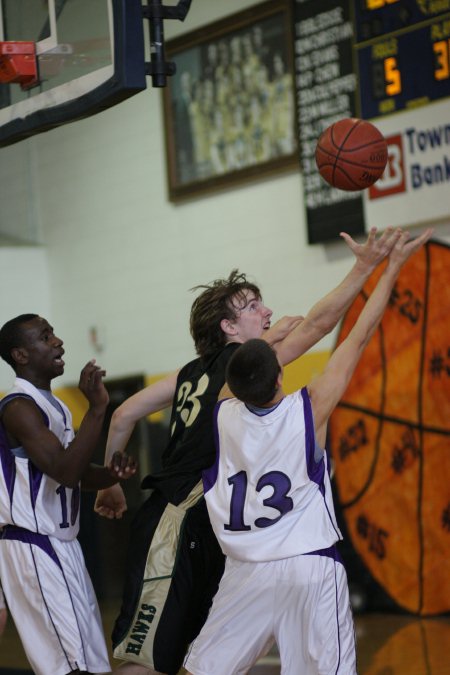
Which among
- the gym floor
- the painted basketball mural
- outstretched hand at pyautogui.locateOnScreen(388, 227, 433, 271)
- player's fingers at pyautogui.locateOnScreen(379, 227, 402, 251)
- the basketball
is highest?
the basketball

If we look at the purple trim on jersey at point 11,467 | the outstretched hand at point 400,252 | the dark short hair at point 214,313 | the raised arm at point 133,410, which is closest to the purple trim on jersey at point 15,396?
the purple trim on jersey at point 11,467

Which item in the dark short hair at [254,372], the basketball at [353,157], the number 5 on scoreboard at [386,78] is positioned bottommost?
the dark short hair at [254,372]

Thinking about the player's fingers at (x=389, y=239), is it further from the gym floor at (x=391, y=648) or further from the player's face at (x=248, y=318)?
the gym floor at (x=391, y=648)

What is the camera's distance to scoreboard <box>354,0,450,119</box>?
6.69 metres

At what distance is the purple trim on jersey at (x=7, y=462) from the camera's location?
13.3 feet

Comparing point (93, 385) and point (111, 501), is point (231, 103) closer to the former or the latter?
point (111, 501)

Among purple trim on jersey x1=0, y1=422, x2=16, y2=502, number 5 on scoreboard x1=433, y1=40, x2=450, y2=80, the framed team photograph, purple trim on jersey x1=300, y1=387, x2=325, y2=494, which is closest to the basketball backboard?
purple trim on jersey x1=0, y1=422, x2=16, y2=502

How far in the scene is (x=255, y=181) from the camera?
8.16 m

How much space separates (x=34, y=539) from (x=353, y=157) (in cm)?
202

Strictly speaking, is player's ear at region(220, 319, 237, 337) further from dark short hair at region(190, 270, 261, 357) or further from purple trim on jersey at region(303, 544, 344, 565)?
purple trim on jersey at region(303, 544, 344, 565)

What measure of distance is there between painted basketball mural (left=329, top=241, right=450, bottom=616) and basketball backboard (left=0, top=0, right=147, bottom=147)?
3.15 meters

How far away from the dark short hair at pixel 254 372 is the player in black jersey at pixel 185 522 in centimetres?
57

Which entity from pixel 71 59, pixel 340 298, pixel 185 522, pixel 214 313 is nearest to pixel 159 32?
pixel 71 59

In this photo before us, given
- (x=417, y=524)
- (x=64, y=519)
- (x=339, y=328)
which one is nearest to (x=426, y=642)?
(x=417, y=524)
